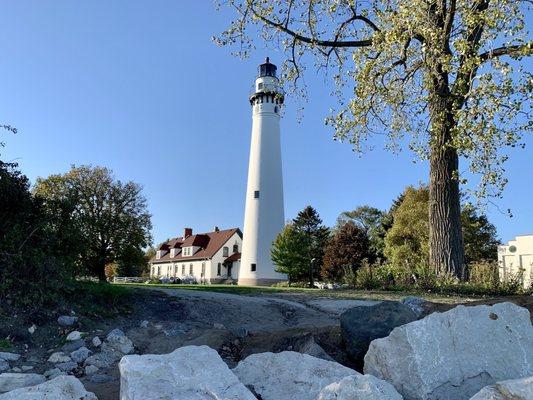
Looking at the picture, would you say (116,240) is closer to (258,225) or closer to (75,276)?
(258,225)

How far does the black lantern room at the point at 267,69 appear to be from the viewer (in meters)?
44.0

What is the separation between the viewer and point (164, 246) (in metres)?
76.9

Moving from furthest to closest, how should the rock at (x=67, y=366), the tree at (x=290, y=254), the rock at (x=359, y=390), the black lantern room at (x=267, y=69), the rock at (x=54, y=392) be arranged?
the black lantern room at (x=267, y=69)
the tree at (x=290, y=254)
the rock at (x=67, y=366)
the rock at (x=54, y=392)
the rock at (x=359, y=390)

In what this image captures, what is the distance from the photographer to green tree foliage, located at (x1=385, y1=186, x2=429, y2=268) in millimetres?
32938

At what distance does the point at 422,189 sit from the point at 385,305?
32.3 m

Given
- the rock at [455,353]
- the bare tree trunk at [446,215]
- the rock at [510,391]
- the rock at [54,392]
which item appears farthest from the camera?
the bare tree trunk at [446,215]

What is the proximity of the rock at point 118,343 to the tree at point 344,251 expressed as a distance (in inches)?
1460

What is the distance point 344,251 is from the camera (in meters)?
44.8

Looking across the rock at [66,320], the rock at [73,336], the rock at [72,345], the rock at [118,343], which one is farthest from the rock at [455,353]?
the rock at [66,320]

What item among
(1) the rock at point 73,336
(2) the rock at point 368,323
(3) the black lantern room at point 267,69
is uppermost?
(3) the black lantern room at point 267,69

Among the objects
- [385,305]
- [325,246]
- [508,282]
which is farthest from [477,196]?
[325,246]

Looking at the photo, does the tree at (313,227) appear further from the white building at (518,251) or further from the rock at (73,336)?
the rock at (73,336)

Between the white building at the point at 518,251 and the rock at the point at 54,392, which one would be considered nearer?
the rock at the point at 54,392

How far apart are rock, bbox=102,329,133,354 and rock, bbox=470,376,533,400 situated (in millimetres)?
5316
